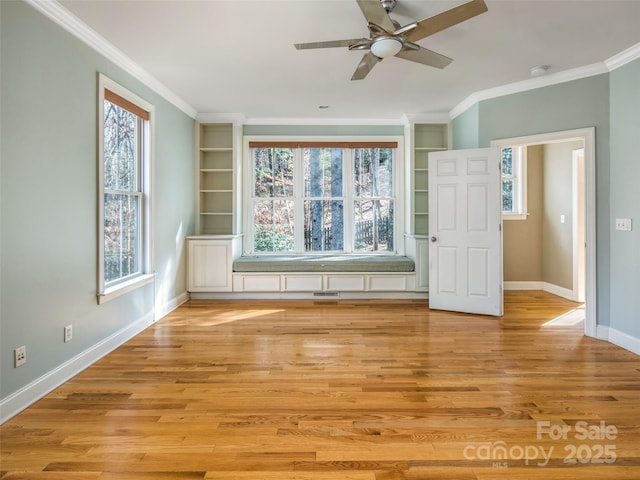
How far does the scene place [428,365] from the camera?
296cm

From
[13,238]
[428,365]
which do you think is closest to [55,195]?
[13,238]

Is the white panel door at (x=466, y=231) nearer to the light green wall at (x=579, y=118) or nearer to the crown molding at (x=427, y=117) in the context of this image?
the light green wall at (x=579, y=118)

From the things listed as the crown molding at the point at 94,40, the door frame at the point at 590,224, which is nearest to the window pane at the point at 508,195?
the door frame at the point at 590,224

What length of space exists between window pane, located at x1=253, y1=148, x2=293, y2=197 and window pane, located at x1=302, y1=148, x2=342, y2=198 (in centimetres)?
26

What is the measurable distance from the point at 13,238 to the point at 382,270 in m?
3.99

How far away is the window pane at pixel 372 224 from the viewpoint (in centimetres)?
590

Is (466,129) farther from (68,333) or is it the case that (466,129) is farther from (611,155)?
(68,333)

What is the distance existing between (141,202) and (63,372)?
5.97 ft

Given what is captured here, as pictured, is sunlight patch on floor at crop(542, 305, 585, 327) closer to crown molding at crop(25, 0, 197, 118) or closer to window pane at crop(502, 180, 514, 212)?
window pane at crop(502, 180, 514, 212)

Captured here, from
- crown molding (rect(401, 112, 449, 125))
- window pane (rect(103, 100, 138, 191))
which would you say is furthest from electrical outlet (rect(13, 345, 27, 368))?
crown molding (rect(401, 112, 449, 125))

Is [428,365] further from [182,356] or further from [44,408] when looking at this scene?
[44,408]

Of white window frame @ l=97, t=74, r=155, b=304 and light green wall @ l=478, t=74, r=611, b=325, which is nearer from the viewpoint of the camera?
white window frame @ l=97, t=74, r=155, b=304

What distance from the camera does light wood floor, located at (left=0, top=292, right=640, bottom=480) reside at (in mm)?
1788

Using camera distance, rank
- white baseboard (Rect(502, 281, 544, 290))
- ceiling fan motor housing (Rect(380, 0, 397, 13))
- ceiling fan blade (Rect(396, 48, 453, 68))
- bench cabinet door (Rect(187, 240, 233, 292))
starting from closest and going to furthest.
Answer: ceiling fan motor housing (Rect(380, 0, 397, 13)), ceiling fan blade (Rect(396, 48, 453, 68)), bench cabinet door (Rect(187, 240, 233, 292)), white baseboard (Rect(502, 281, 544, 290))
